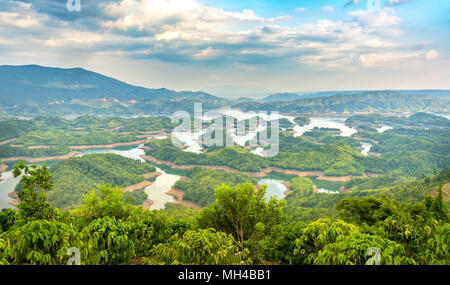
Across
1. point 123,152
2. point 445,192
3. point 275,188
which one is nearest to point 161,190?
point 275,188

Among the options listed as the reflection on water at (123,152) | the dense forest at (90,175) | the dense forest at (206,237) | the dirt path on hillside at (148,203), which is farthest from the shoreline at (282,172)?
the dense forest at (206,237)

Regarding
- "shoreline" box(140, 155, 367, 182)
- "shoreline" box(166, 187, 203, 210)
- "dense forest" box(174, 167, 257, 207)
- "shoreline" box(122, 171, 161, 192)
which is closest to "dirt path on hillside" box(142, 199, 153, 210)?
"shoreline" box(166, 187, 203, 210)

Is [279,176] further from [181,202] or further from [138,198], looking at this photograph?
[138,198]

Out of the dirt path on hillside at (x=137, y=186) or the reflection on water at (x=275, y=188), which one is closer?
the reflection on water at (x=275, y=188)

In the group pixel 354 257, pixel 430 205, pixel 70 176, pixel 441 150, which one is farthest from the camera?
pixel 441 150

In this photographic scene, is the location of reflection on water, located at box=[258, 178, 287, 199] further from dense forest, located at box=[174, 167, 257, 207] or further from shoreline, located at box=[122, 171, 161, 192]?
shoreline, located at box=[122, 171, 161, 192]

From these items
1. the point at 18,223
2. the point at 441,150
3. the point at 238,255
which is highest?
the point at 238,255

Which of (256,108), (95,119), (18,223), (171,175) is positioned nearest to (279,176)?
(171,175)

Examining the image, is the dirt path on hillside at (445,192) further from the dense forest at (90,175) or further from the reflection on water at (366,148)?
the reflection on water at (366,148)

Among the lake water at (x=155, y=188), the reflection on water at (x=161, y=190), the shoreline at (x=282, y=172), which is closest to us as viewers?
the lake water at (x=155, y=188)
